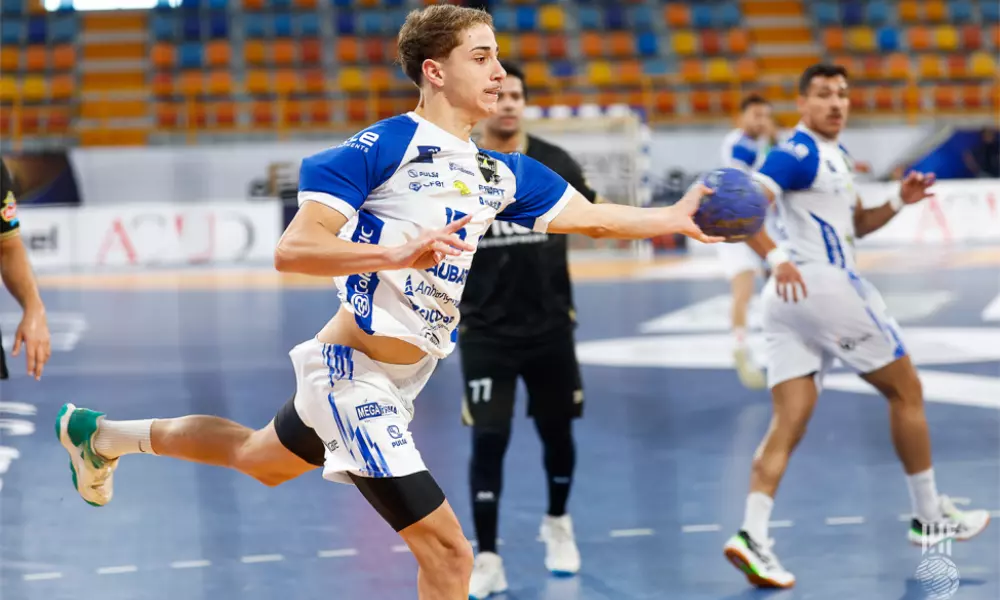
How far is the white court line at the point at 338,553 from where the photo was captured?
5375 mm

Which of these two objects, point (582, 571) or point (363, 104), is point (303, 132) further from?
point (582, 571)

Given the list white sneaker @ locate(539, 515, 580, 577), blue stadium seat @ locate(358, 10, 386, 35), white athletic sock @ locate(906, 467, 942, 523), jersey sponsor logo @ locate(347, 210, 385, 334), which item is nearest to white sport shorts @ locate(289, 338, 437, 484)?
jersey sponsor logo @ locate(347, 210, 385, 334)

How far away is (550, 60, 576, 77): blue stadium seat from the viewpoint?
2558 cm

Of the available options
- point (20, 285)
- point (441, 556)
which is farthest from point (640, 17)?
point (441, 556)

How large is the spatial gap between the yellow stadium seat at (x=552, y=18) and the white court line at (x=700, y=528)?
22.2 meters

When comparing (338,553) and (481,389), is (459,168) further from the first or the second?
(338,553)

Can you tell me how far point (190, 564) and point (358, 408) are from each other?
214 cm

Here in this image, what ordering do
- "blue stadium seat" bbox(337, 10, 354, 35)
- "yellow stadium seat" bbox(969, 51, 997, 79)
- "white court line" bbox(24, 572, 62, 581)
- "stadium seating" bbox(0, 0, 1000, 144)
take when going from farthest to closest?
"blue stadium seat" bbox(337, 10, 354, 35), "yellow stadium seat" bbox(969, 51, 997, 79), "stadium seating" bbox(0, 0, 1000, 144), "white court line" bbox(24, 572, 62, 581)

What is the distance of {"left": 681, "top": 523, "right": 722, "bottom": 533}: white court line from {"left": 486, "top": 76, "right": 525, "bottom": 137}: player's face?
2.05 meters

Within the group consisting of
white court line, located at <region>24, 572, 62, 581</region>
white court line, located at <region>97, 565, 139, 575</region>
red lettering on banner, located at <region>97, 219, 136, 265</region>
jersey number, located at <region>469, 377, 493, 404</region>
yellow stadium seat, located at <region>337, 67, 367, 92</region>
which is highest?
jersey number, located at <region>469, 377, 493, 404</region>

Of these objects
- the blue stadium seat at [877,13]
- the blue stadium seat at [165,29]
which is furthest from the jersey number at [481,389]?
the blue stadium seat at [877,13]

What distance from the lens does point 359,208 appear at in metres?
3.45

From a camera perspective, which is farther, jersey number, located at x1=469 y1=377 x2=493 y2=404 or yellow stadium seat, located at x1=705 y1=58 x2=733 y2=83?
yellow stadium seat, located at x1=705 y1=58 x2=733 y2=83

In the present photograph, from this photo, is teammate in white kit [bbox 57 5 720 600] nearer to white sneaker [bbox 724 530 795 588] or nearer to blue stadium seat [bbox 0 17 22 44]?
white sneaker [bbox 724 530 795 588]
